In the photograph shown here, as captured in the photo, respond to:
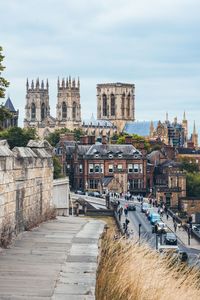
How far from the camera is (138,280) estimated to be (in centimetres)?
1305

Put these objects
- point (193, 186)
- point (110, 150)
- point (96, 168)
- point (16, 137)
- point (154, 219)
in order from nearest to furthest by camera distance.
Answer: point (154, 219) → point (16, 137) → point (110, 150) → point (96, 168) → point (193, 186)

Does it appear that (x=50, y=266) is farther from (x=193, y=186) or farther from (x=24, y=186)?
(x=193, y=186)

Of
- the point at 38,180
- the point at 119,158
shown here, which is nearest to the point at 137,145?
the point at 119,158

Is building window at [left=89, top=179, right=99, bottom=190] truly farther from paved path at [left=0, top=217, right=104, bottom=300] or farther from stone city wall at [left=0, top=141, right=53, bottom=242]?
paved path at [left=0, top=217, right=104, bottom=300]

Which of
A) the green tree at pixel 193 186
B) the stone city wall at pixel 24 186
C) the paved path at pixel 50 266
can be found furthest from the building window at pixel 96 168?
the paved path at pixel 50 266

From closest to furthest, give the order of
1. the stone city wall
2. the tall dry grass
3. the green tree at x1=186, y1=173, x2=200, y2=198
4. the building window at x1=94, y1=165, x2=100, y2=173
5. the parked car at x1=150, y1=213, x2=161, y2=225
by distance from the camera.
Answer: the tall dry grass, the stone city wall, the parked car at x1=150, y1=213, x2=161, y2=225, the building window at x1=94, y1=165, x2=100, y2=173, the green tree at x1=186, y1=173, x2=200, y2=198

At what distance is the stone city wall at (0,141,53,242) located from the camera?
17359 millimetres

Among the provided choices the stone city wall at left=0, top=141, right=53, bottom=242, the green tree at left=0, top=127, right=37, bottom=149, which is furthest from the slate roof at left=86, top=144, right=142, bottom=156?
the stone city wall at left=0, top=141, right=53, bottom=242

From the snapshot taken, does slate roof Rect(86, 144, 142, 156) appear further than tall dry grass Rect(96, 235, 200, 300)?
Yes

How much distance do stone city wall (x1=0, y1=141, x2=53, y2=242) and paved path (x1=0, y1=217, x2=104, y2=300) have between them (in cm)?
46

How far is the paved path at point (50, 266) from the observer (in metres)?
11.8

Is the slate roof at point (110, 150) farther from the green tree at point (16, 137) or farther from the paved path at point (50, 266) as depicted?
the paved path at point (50, 266)

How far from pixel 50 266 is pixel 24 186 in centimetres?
640

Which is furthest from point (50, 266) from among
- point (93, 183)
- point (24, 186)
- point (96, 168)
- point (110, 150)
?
point (93, 183)
